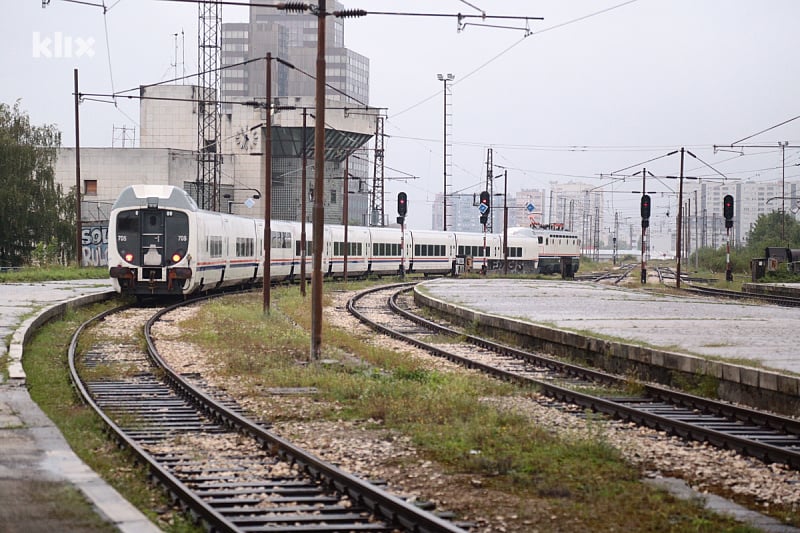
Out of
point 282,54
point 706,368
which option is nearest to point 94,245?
point 706,368

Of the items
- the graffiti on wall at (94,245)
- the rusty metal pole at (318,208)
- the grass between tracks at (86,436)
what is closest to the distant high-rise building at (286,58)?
the graffiti on wall at (94,245)

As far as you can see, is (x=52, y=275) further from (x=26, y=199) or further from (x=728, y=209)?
(x=728, y=209)

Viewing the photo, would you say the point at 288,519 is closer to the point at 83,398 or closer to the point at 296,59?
the point at 83,398

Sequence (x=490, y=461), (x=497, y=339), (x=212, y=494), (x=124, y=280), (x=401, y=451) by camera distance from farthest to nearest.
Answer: (x=124, y=280) → (x=497, y=339) → (x=401, y=451) → (x=490, y=461) → (x=212, y=494)

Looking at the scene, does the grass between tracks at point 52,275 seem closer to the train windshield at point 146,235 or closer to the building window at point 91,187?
the train windshield at point 146,235

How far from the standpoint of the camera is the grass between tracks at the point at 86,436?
7.65m

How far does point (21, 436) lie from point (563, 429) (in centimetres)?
569

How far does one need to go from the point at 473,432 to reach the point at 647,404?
Answer: 12.4 ft

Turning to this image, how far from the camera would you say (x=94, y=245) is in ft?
206

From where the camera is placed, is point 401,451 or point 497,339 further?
point 497,339

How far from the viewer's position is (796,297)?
135 feet

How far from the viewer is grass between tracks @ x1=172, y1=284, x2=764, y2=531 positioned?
24.7ft

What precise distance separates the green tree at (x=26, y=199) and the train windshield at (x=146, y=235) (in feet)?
91.2

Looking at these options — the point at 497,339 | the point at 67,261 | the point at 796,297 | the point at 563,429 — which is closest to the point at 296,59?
the point at 67,261
